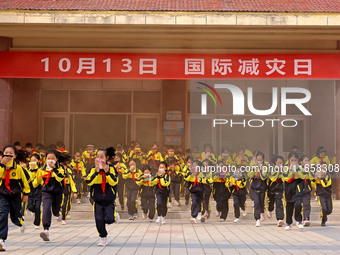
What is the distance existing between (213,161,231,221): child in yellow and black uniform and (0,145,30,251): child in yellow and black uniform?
6.93 metres

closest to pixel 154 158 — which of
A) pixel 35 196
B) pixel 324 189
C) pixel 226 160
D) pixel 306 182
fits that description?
pixel 226 160

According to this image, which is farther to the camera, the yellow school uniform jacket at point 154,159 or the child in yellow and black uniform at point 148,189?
the yellow school uniform jacket at point 154,159

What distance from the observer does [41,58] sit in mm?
18141

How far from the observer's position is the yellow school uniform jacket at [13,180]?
1046 cm

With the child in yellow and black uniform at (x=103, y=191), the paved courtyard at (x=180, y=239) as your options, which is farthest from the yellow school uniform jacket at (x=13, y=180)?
the child in yellow and black uniform at (x=103, y=191)

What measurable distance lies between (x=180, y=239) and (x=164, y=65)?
766cm

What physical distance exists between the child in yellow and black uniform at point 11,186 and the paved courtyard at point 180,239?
69cm

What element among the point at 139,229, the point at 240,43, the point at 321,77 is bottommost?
the point at 139,229

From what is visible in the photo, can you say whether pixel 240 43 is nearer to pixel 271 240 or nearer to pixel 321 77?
pixel 321 77

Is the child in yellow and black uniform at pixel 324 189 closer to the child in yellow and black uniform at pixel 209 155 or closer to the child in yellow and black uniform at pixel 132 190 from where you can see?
the child in yellow and black uniform at pixel 209 155

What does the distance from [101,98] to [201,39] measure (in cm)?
638

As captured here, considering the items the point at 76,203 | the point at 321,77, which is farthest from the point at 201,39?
the point at 76,203

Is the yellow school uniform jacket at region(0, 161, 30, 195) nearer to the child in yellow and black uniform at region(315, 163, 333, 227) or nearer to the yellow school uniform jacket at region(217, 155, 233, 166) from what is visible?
the child in yellow and black uniform at region(315, 163, 333, 227)

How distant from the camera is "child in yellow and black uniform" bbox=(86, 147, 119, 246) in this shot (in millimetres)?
10841
